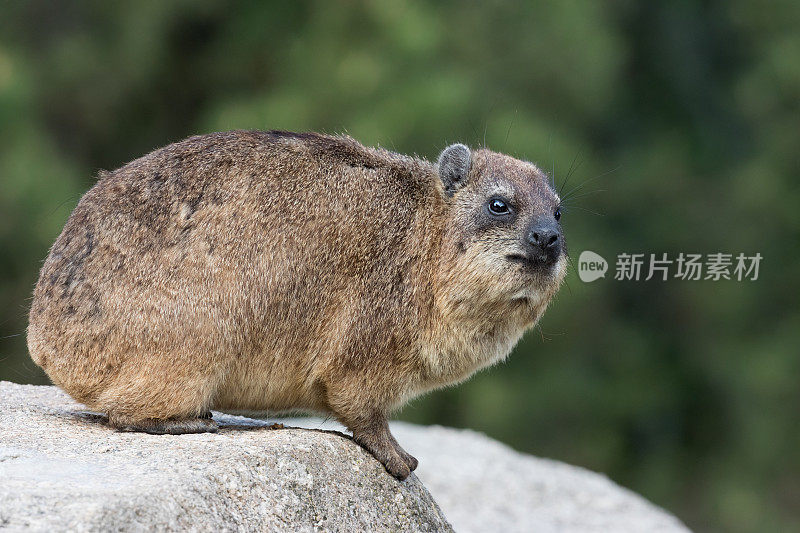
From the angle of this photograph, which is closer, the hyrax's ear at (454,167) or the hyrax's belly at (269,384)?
the hyrax's belly at (269,384)

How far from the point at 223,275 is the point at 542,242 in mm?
2022

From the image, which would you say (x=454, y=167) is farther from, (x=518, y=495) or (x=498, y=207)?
(x=518, y=495)

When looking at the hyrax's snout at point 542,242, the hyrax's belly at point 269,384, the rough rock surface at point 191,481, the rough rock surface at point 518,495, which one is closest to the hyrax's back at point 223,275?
the hyrax's belly at point 269,384

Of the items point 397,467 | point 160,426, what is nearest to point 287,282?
point 160,426

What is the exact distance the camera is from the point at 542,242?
708 centimetres

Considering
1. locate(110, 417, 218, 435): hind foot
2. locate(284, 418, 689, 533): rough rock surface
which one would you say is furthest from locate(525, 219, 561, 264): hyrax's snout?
locate(284, 418, 689, 533): rough rock surface

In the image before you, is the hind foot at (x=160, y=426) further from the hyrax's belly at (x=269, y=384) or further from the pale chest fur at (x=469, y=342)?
the pale chest fur at (x=469, y=342)

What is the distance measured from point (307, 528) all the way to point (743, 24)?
637 inches

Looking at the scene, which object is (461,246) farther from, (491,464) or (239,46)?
(239,46)

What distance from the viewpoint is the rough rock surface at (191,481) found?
201 inches

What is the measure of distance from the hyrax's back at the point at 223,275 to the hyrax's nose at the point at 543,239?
75cm

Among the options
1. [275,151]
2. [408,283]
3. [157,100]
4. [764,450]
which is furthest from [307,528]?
[764,450]

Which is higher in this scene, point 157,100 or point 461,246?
point 157,100

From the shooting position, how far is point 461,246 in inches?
287
